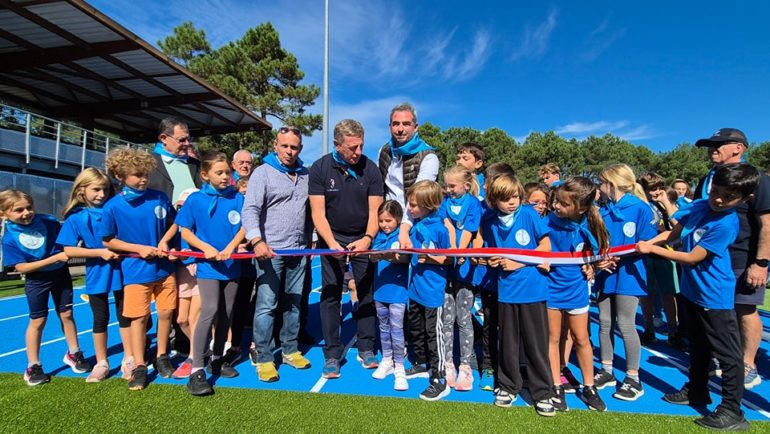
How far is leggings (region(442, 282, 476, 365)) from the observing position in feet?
12.3

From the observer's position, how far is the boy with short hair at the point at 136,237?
3.61m

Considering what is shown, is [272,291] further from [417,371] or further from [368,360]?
[417,371]

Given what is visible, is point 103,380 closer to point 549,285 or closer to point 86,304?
point 549,285

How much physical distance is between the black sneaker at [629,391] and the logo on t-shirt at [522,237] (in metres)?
1.57

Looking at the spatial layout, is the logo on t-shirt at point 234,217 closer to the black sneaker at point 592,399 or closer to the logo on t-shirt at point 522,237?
the logo on t-shirt at point 522,237

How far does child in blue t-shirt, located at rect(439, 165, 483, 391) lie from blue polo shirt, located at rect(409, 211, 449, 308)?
0.14 metres

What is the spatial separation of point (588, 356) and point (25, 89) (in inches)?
882

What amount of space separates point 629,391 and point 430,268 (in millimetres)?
2005

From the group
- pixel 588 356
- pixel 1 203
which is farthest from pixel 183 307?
pixel 588 356

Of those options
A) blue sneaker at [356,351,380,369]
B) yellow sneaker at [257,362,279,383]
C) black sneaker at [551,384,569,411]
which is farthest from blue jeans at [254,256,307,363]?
black sneaker at [551,384,569,411]

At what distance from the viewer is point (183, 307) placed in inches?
163

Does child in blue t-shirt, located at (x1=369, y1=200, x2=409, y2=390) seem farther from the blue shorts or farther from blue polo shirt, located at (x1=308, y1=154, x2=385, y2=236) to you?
the blue shorts

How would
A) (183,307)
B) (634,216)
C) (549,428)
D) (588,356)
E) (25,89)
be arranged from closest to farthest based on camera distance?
(549,428) → (588,356) → (634,216) → (183,307) → (25,89)

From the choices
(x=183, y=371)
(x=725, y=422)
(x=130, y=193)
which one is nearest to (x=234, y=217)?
(x=130, y=193)
